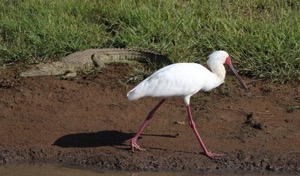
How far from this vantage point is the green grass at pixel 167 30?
9125 mm

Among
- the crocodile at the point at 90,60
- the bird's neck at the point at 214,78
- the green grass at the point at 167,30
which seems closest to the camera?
the bird's neck at the point at 214,78

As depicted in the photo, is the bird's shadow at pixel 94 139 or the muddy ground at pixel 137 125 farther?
the bird's shadow at pixel 94 139

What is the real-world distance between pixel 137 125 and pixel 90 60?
6.21ft

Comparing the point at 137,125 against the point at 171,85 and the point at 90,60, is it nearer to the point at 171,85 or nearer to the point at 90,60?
the point at 171,85

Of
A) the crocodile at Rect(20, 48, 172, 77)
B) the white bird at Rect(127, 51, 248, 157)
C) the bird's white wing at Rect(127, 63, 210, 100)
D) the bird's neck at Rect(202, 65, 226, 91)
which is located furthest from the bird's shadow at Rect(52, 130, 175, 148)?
the crocodile at Rect(20, 48, 172, 77)

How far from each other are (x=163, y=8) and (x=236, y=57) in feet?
4.99

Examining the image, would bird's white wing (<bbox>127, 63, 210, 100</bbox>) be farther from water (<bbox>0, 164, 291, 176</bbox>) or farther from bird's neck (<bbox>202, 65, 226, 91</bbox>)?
water (<bbox>0, 164, 291, 176</bbox>)

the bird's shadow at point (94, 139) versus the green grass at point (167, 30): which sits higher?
the green grass at point (167, 30)

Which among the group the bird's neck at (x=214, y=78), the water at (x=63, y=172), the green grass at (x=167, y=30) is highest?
the bird's neck at (x=214, y=78)

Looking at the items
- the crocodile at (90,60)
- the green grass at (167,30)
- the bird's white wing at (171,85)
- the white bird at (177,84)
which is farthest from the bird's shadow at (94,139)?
the green grass at (167,30)

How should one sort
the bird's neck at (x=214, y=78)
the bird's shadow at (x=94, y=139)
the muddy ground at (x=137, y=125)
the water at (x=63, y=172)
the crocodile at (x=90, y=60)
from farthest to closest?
the crocodile at (x=90, y=60), the bird's shadow at (x=94, y=139), the bird's neck at (x=214, y=78), the muddy ground at (x=137, y=125), the water at (x=63, y=172)

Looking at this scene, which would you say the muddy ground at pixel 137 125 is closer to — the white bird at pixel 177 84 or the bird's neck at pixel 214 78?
the white bird at pixel 177 84

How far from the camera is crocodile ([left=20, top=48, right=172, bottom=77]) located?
30.8 ft

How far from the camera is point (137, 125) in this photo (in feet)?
26.6
